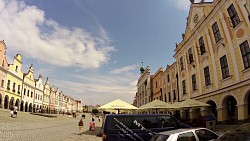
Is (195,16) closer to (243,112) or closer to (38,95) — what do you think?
(243,112)

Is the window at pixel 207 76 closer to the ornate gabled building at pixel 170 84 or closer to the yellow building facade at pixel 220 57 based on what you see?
the yellow building facade at pixel 220 57

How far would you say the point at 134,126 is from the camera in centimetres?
966

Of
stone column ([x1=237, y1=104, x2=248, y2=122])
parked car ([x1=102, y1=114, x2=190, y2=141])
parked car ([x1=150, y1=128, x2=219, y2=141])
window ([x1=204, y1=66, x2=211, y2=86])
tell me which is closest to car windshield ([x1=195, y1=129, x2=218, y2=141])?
parked car ([x1=150, y1=128, x2=219, y2=141])

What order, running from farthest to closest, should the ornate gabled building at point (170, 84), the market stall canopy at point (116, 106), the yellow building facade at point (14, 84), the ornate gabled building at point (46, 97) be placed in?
the ornate gabled building at point (46, 97)
the yellow building facade at point (14, 84)
the ornate gabled building at point (170, 84)
the market stall canopy at point (116, 106)

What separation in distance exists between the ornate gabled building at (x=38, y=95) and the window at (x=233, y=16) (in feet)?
195

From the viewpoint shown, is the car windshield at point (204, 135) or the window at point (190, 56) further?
the window at point (190, 56)

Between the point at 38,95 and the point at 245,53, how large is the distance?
6354cm

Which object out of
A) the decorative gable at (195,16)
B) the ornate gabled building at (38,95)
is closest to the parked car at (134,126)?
the decorative gable at (195,16)

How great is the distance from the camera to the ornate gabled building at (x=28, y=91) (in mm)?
54347

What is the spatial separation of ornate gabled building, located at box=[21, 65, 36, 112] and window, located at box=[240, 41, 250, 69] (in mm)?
51033

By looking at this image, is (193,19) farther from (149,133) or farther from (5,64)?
(5,64)

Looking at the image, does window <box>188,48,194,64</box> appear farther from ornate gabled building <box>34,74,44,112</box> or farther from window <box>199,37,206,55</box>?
ornate gabled building <box>34,74,44,112</box>

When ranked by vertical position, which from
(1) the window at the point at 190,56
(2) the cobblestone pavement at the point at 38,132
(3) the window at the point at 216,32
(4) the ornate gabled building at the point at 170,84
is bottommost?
(2) the cobblestone pavement at the point at 38,132

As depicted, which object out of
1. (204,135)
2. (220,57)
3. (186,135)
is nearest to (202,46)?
(220,57)
